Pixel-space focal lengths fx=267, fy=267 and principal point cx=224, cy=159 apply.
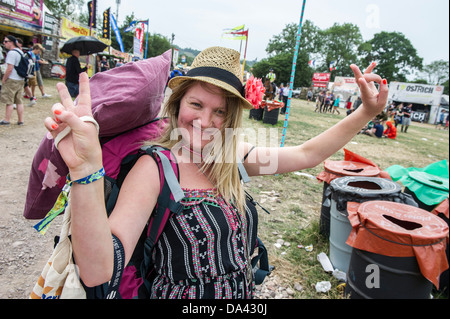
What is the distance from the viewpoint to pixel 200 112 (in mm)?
1335

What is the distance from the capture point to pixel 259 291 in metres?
2.64

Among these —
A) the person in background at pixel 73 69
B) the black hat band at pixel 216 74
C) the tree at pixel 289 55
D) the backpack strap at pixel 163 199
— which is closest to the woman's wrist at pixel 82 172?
the backpack strap at pixel 163 199

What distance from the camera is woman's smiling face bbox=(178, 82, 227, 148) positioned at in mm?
1325

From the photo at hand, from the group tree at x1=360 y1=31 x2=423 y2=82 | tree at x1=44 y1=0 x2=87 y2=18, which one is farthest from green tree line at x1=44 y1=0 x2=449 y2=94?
tree at x1=44 y1=0 x2=87 y2=18

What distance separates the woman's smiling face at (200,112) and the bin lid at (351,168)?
260 centimetres

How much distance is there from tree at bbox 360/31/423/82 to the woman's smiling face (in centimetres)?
6971

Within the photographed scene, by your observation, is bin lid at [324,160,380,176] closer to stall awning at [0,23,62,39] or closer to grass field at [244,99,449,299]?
grass field at [244,99,449,299]

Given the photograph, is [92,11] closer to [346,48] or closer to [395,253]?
[395,253]

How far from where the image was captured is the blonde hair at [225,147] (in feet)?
4.57

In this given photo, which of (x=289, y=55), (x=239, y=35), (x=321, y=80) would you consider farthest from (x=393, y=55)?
(x=239, y=35)

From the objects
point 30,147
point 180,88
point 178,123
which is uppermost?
point 180,88

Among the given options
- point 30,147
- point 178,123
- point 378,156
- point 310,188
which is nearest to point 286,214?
point 310,188

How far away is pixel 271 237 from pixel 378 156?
727cm
